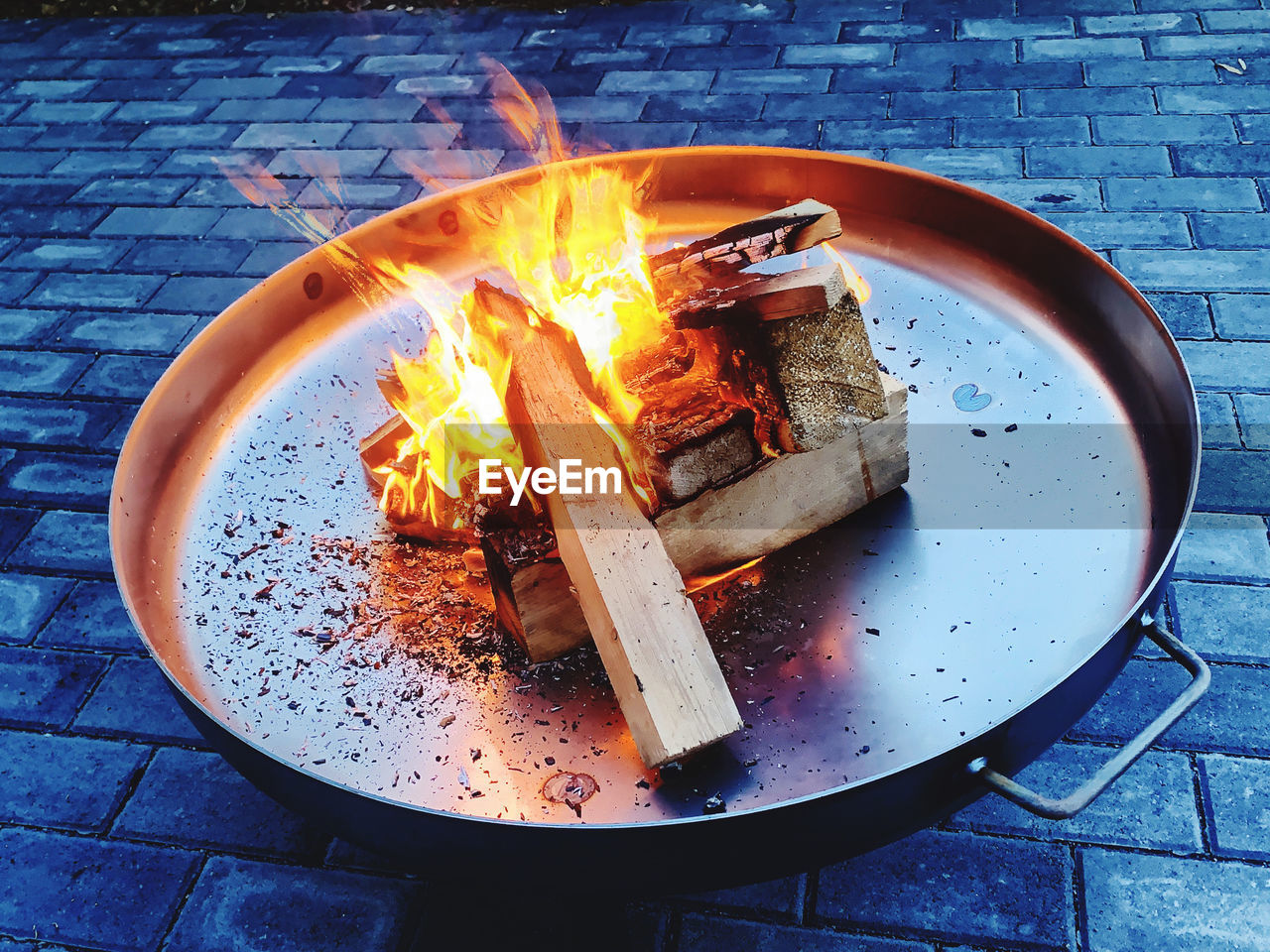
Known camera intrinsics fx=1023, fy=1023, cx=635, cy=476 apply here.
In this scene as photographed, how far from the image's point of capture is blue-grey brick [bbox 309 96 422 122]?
3645 millimetres

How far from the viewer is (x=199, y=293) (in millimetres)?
3035

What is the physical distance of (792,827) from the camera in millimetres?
1083

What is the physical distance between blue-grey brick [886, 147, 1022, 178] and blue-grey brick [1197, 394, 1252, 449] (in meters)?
0.98

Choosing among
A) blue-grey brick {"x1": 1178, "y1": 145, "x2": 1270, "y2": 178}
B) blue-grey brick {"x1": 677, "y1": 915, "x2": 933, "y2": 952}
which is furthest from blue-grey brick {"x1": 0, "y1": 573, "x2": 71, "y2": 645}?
blue-grey brick {"x1": 1178, "y1": 145, "x2": 1270, "y2": 178}

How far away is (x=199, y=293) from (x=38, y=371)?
485 mm

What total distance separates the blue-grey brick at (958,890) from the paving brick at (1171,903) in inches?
1.9

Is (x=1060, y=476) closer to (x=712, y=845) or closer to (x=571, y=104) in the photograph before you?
(x=712, y=845)

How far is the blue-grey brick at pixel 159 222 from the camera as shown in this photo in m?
3.28


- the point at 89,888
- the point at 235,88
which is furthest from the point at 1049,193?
the point at 235,88

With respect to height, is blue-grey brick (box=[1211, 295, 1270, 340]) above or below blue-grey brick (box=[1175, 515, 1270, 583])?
above

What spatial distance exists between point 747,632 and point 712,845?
1.20 feet

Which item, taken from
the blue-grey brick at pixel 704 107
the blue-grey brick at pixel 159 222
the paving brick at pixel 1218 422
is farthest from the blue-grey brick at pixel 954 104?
the blue-grey brick at pixel 159 222

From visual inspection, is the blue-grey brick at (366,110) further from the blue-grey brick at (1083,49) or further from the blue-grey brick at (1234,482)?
the blue-grey brick at (1234,482)

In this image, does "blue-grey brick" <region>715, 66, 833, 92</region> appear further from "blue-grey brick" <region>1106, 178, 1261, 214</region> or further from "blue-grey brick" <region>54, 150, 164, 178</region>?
"blue-grey brick" <region>54, 150, 164, 178</region>
